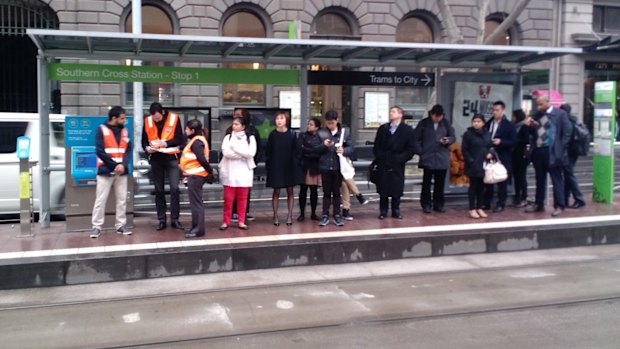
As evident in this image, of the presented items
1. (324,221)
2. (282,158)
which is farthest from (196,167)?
(324,221)

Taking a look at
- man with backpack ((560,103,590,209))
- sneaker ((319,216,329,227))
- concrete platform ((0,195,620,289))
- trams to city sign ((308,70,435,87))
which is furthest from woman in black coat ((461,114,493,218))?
sneaker ((319,216,329,227))

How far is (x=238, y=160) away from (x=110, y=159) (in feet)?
5.83

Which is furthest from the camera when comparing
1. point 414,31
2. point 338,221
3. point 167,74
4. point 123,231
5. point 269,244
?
point 414,31

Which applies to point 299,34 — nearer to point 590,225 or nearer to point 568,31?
point 568,31

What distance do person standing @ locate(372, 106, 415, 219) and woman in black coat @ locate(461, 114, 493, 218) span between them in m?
1.06

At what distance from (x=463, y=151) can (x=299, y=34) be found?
487 inches

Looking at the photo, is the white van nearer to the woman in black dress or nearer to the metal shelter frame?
the metal shelter frame

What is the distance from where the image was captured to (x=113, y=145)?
876 centimetres

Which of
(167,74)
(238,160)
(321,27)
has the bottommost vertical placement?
(238,160)

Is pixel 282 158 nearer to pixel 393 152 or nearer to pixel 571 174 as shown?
pixel 393 152

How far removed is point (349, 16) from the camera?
23766 millimetres

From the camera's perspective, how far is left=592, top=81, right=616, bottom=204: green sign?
11.6m

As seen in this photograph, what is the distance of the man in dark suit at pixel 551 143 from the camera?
417 inches

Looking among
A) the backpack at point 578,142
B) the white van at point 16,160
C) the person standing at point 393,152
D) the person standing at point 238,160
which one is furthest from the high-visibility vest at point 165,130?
the backpack at point 578,142
